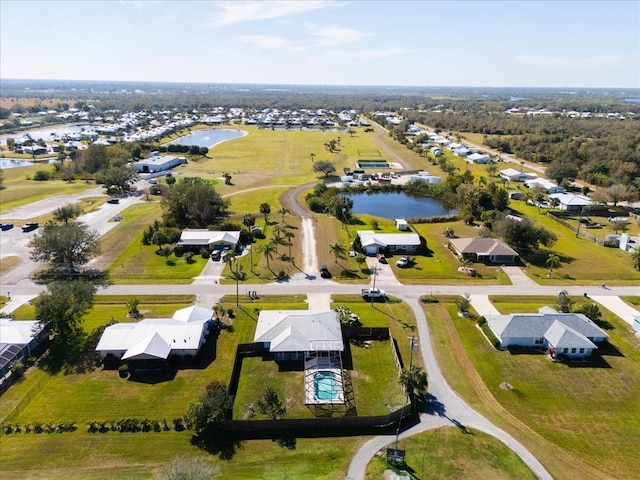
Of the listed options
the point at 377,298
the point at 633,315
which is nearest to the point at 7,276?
the point at 377,298

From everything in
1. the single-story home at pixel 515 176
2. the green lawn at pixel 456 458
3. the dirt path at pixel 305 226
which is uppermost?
the single-story home at pixel 515 176

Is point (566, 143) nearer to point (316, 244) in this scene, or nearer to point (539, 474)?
point (316, 244)

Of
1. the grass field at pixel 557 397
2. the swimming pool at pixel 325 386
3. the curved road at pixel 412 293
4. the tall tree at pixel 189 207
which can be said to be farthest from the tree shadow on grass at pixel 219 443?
the tall tree at pixel 189 207

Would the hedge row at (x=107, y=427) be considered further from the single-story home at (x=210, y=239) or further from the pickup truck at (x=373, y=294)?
the single-story home at (x=210, y=239)

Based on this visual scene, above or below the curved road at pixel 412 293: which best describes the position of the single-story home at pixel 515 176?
above

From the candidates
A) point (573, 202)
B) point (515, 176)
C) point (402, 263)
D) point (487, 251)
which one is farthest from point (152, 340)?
point (515, 176)
